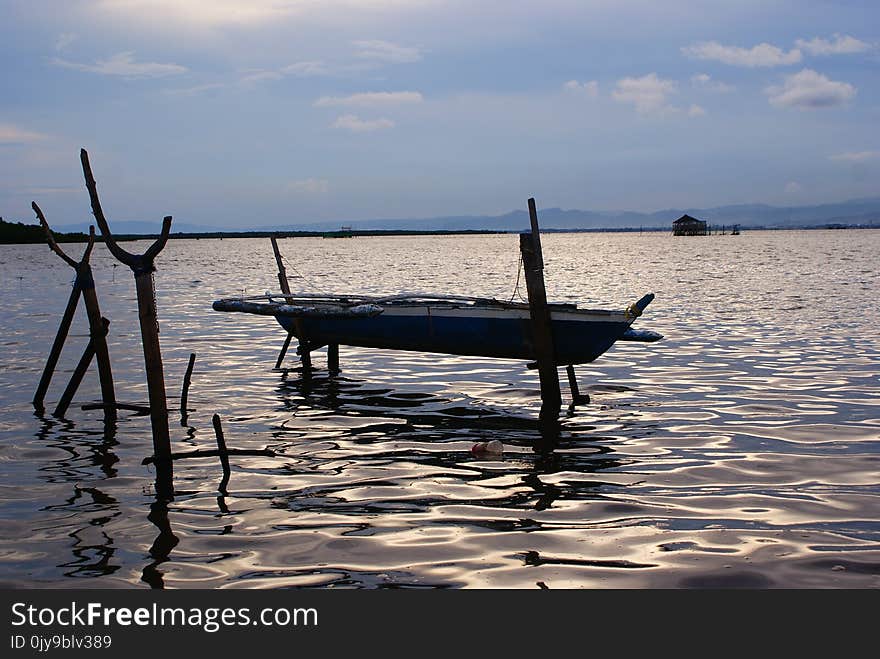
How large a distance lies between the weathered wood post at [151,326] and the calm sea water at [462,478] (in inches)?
19.2

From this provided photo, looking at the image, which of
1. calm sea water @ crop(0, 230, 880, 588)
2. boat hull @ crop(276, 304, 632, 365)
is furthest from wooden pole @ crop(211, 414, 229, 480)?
boat hull @ crop(276, 304, 632, 365)

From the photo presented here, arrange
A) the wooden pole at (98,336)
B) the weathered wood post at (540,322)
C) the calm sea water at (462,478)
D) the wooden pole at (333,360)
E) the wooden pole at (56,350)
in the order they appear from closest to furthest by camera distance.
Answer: the calm sea water at (462,478) < the wooden pole at (98,336) < the weathered wood post at (540,322) < the wooden pole at (56,350) < the wooden pole at (333,360)

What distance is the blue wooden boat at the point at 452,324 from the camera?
1467 cm

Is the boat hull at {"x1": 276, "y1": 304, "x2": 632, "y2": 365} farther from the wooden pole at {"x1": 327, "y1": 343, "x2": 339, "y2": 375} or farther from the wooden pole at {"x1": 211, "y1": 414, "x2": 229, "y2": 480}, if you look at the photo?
the wooden pole at {"x1": 211, "y1": 414, "x2": 229, "y2": 480}

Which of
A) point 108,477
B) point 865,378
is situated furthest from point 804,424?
point 108,477

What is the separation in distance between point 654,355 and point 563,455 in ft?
31.7

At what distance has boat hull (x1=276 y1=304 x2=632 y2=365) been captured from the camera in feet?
48.0

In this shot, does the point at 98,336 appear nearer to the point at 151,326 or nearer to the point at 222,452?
the point at 151,326

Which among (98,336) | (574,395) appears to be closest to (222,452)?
(98,336)

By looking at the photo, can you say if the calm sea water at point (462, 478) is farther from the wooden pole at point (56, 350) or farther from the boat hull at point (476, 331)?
the boat hull at point (476, 331)

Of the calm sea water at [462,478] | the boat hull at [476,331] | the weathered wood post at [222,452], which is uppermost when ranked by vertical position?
the boat hull at [476,331]

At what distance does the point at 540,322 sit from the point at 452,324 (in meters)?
2.21

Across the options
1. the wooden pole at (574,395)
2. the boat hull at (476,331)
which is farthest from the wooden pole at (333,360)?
the wooden pole at (574,395)

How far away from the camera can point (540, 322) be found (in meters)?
14.2
